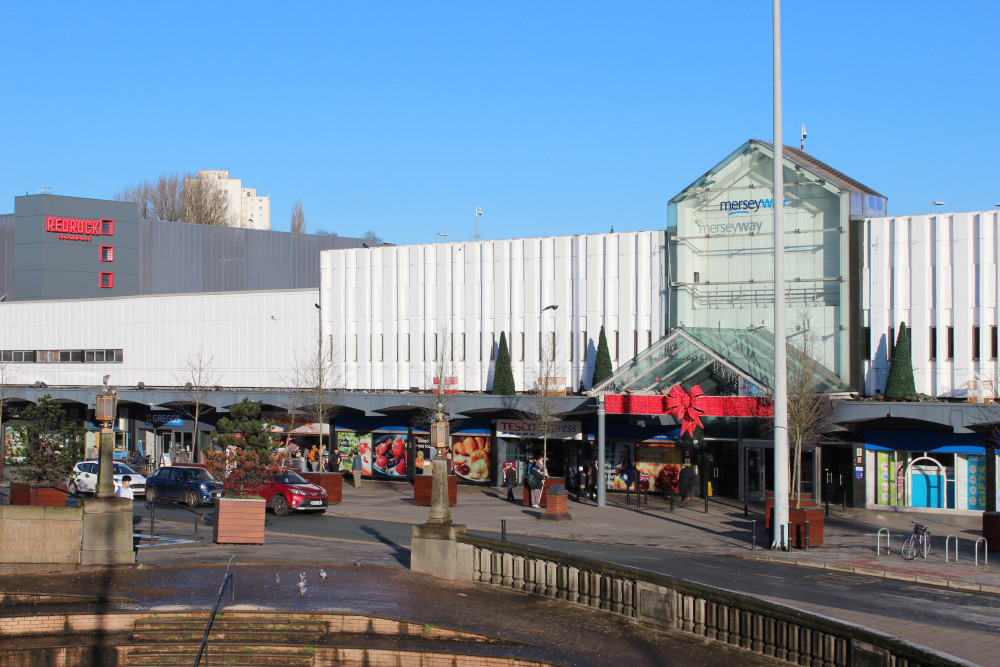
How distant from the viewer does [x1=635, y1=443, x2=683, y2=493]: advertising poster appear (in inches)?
1599

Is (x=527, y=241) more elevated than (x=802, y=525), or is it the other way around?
(x=527, y=241)

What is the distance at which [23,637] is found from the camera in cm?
1580

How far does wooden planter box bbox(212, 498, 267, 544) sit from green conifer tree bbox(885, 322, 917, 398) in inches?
917

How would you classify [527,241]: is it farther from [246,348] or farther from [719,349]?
[246,348]

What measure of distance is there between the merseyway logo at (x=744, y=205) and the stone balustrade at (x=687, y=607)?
25.9 m

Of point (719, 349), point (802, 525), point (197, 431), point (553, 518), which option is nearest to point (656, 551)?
point (802, 525)

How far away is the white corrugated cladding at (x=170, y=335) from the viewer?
53.2 meters

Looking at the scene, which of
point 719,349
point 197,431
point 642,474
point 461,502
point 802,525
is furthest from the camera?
point 197,431

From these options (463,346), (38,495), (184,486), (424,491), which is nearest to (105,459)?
(38,495)

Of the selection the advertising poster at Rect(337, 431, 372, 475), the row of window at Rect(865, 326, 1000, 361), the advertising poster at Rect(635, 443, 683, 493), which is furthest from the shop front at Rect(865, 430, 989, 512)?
the advertising poster at Rect(337, 431, 372, 475)

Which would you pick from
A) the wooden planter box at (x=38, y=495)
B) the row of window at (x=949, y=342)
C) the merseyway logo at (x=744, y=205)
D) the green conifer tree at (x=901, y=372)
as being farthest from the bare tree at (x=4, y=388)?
the green conifer tree at (x=901, y=372)

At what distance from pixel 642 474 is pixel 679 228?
1034 centimetres

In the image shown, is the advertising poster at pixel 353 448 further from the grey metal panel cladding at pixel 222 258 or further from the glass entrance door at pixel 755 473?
the grey metal panel cladding at pixel 222 258

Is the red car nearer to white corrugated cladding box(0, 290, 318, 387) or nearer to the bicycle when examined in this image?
the bicycle
